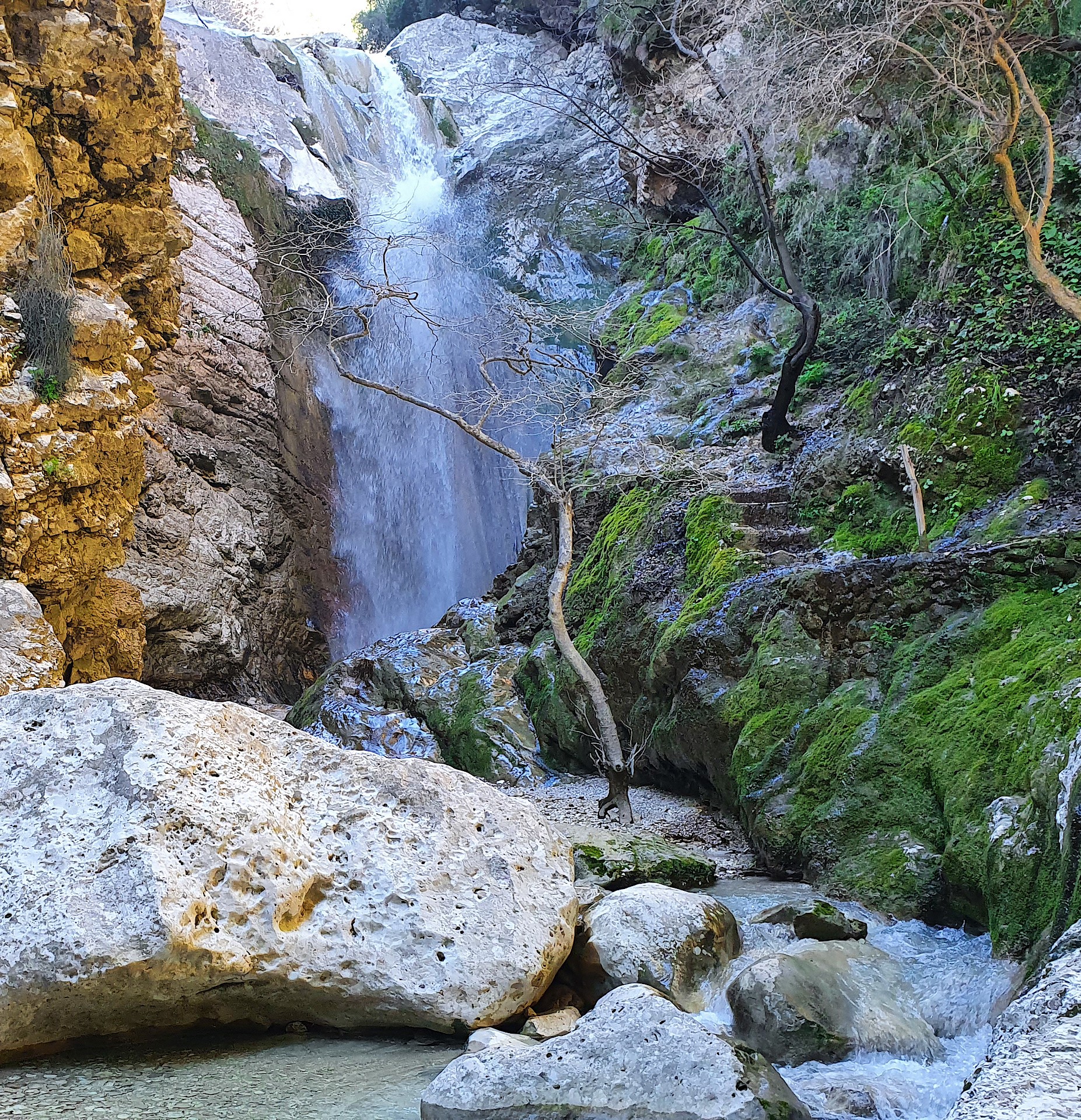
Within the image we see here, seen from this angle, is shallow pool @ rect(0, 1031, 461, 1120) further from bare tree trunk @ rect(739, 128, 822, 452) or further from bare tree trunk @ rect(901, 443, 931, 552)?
bare tree trunk @ rect(739, 128, 822, 452)

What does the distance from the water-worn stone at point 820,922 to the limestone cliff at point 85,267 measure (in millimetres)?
6603

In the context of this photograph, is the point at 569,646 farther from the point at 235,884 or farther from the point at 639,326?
the point at 639,326

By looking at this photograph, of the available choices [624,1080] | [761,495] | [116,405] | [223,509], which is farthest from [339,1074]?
[223,509]

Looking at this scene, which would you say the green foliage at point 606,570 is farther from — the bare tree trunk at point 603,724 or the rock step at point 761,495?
the bare tree trunk at point 603,724

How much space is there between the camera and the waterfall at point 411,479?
1653 cm

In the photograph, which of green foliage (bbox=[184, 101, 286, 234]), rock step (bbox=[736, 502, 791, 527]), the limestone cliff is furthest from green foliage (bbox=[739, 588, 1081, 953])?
green foliage (bbox=[184, 101, 286, 234])

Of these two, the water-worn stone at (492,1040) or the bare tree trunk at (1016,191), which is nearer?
the water-worn stone at (492,1040)

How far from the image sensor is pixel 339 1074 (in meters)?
3.51

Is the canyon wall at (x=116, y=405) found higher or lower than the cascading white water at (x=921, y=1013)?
higher

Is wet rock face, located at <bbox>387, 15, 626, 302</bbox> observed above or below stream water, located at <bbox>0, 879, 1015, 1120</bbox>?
above

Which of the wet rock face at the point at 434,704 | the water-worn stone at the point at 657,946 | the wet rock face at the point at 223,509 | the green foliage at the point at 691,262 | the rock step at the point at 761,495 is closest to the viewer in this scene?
the water-worn stone at the point at 657,946

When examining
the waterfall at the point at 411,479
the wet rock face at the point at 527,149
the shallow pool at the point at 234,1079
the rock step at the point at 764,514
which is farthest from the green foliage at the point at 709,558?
the wet rock face at the point at 527,149

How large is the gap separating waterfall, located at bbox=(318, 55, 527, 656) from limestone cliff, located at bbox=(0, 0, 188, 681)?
661 centimetres

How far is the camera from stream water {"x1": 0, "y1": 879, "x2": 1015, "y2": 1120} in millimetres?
3141
